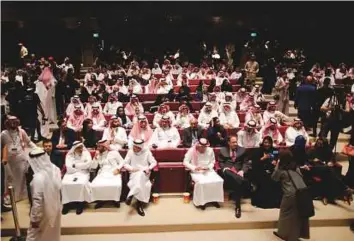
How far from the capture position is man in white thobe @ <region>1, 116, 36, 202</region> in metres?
6.91

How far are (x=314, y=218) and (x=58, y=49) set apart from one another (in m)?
17.0

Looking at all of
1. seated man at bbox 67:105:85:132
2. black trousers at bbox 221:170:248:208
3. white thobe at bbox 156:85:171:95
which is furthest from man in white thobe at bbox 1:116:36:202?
white thobe at bbox 156:85:171:95

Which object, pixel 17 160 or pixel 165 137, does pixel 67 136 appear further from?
pixel 165 137

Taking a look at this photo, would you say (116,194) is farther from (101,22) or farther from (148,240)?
(101,22)

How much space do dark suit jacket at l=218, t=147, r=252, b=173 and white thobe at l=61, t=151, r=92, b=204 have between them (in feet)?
8.07

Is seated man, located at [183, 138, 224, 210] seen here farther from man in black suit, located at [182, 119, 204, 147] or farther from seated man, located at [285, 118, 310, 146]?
seated man, located at [285, 118, 310, 146]

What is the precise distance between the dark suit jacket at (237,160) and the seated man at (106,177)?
1.89 m

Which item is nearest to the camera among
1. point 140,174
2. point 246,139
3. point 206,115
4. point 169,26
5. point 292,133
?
point 140,174

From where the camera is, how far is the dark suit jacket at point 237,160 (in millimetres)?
7531

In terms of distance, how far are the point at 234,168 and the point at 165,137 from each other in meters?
2.05

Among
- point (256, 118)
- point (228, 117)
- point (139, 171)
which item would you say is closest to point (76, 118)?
point (139, 171)

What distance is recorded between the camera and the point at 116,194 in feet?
22.9

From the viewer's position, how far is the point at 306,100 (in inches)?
407

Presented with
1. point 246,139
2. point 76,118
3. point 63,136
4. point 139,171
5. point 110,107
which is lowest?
point 139,171
